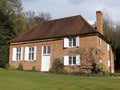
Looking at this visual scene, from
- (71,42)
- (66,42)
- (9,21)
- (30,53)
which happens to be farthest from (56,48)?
(9,21)

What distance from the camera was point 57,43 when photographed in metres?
37.1

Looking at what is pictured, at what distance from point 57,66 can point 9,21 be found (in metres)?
20.3

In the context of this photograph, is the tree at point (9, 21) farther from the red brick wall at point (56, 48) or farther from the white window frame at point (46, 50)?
the white window frame at point (46, 50)

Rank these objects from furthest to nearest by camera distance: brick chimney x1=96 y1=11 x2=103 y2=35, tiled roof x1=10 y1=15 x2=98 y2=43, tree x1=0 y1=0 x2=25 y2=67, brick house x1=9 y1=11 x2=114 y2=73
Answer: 1. tree x1=0 y1=0 x2=25 y2=67
2. brick chimney x1=96 y1=11 x2=103 y2=35
3. tiled roof x1=10 y1=15 x2=98 y2=43
4. brick house x1=9 y1=11 x2=114 y2=73

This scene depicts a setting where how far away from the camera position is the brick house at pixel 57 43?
3459cm

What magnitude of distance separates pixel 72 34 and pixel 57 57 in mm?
4239

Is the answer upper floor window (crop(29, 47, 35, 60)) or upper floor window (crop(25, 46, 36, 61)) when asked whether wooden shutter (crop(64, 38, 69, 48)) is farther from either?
upper floor window (crop(29, 47, 35, 60))

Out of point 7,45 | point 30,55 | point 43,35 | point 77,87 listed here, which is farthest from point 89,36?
point 7,45

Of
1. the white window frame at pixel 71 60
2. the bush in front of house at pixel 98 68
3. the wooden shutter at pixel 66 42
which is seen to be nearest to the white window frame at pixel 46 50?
the wooden shutter at pixel 66 42

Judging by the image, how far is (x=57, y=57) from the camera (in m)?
36.7

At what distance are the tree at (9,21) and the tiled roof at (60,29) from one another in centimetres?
804

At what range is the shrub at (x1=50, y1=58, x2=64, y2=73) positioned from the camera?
114ft

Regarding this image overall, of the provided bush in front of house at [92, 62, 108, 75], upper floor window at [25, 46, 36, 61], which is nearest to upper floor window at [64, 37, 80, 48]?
bush in front of house at [92, 62, 108, 75]

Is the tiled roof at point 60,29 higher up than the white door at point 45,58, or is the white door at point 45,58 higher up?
the tiled roof at point 60,29
